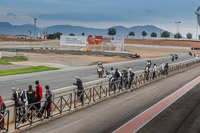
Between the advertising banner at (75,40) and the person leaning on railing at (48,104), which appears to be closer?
the person leaning on railing at (48,104)

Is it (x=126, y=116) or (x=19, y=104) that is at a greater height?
(x=19, y=104)

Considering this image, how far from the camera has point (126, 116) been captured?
16250 millimetres

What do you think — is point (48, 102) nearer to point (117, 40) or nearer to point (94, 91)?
point (94, 91)

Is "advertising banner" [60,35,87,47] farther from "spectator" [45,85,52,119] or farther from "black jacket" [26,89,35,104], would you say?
"black jacket" [26,89,35,104]

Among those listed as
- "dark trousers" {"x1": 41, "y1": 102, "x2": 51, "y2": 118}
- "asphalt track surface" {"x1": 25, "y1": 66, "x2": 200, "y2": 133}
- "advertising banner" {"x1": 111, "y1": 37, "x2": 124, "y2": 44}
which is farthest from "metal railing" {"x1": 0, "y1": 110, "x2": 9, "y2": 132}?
"advertising banner" {"x1": 111, "y1": 37, "x2": 124, "y2": 44}

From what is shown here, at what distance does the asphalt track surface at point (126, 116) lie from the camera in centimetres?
1362

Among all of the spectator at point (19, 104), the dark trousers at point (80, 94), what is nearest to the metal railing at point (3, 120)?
the spectator at point (19, 104)

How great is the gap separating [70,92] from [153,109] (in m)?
4.95

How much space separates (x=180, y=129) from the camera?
13555mm

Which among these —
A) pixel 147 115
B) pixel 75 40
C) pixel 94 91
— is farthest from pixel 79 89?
pixel 75 40

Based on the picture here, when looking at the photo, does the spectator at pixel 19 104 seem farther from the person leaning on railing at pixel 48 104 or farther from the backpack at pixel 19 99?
the person leaning on railing at pixel 48 104

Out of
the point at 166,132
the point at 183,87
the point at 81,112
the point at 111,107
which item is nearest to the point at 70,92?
the point at 81,112

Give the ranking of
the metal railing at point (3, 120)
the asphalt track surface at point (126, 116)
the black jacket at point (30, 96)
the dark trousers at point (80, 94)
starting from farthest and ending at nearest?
the dark trousers at point (80, 94) → the black jacket at point (30, 96) → the asphalt track surface at point (126, 116) → the metal railing at point (3, 120)

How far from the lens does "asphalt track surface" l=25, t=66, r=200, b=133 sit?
13.6 meters
